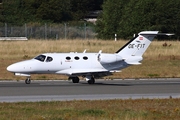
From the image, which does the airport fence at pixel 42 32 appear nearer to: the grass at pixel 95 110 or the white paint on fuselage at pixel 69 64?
the white paint on fuselage at pixel 69 64

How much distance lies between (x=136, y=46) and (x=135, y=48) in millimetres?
130

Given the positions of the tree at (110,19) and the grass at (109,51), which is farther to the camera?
the tree at (110,19)

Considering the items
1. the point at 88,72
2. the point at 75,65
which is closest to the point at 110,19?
the point at 75,65

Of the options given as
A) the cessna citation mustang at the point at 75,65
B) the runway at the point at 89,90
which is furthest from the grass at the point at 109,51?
the runway at the point at 89,90

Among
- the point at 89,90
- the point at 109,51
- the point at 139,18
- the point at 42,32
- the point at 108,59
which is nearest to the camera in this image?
Result: the point at 89,90

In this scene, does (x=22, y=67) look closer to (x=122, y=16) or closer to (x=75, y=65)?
(x=75, y=65)

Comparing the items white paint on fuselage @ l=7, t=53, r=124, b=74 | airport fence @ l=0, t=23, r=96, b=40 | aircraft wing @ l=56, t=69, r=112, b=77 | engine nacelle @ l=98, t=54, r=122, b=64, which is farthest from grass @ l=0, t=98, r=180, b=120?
airport fence @ l=0, t=23, r=96, b=40

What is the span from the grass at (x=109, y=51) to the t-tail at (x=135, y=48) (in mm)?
4387

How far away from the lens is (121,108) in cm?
2261

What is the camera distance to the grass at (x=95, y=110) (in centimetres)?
2000

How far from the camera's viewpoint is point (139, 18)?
8062cm

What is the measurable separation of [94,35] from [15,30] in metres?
12.5

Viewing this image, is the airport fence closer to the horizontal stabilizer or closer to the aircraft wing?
the horizontal stabilizer

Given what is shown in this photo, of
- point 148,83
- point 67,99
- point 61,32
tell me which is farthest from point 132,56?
point 61,32
